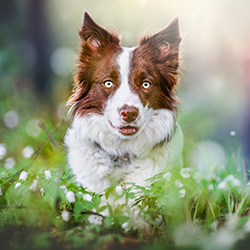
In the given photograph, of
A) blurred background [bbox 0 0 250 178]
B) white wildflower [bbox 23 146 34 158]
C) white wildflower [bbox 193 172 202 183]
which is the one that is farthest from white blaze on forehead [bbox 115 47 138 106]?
white wildflower [bbox 23 146 34 158]

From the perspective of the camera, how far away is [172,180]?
1.81 m

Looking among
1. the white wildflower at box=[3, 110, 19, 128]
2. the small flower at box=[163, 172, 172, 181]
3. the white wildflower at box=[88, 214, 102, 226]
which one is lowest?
the white wildflower at box=[88, 214, 102, 226]

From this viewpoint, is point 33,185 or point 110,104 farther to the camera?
point 110,104

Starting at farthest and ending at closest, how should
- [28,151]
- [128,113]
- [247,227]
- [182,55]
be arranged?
[28,151], [182,55], [128,113], [247,227]

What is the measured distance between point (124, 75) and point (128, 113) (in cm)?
36

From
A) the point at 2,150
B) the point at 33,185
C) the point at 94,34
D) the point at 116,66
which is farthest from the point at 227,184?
the point at 2,150

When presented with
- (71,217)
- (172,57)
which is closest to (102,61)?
(172,57)

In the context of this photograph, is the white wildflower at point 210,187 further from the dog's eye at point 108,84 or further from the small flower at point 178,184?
the dog's eye at point 108,84

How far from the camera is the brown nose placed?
1.84 m

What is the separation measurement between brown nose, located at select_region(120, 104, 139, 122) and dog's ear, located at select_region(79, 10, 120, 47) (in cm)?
65

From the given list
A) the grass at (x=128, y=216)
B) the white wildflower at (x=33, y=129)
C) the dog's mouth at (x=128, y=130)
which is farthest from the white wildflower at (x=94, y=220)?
the white wildflower at (x=33, y=129)

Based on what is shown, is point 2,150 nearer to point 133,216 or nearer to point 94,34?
point 94,34

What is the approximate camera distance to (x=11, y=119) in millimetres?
2678

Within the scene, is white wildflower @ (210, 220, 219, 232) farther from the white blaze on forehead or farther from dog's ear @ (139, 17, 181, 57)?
dog's ear @ (139, 17, 181, 57)
